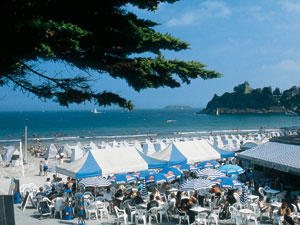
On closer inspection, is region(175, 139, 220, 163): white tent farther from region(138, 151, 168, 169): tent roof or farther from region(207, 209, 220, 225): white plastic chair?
region(207, 209, 220, 225): white plastic chair

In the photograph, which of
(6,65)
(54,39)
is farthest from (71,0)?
(6,65)

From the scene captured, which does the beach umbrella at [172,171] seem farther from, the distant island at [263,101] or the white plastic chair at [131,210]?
the distant island at [263,101]

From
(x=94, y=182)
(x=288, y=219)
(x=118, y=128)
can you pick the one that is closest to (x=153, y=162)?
(x=94, y=182)

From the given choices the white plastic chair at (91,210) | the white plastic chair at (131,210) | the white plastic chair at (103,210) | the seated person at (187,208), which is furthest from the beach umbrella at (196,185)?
the white plastic chair at (91,210)

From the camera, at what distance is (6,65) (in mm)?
4648

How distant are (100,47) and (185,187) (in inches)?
270

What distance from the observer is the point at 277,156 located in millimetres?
13148

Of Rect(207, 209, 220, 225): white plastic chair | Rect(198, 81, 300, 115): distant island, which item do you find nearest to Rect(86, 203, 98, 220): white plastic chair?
Rect(207, 209, 220, 225): white plastic chair

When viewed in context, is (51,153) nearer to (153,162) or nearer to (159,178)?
(153,162)

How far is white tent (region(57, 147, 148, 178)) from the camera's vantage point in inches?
457

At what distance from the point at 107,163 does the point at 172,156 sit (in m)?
3.55

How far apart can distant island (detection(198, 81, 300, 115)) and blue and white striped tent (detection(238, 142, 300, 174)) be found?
173246 millimetres

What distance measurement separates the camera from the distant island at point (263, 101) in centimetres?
18569

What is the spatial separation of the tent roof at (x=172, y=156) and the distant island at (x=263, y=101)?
174234mm
